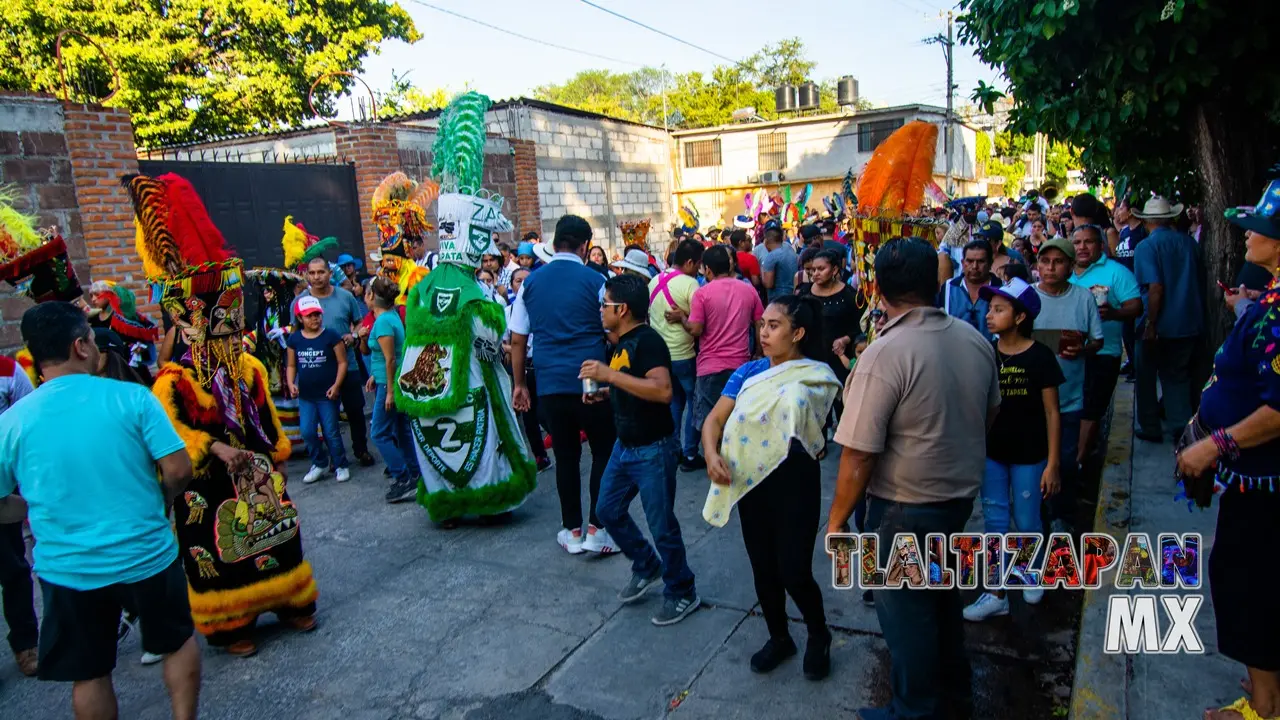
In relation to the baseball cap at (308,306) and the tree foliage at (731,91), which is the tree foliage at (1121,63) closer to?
the baseball cap at (308,306)

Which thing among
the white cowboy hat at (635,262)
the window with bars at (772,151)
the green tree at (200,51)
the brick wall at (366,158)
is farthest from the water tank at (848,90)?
the white cowboy hat at (635,262)

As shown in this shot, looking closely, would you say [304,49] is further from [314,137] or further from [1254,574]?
[1254,574]

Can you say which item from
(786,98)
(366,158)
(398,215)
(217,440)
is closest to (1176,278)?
(217,440)

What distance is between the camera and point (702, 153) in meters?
30.5

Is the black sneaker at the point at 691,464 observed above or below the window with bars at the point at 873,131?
below

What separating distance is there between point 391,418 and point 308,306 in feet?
3.93

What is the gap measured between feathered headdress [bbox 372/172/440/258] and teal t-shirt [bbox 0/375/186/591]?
6.24 m

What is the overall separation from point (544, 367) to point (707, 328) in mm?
1553

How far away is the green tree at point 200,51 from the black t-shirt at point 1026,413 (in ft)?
57.0

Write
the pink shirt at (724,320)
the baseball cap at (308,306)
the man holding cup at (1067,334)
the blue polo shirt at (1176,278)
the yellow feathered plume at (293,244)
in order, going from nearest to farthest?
the man holding cup at (1067,334) → the blue polo shirt at (1176,278) → the pink shirt at (724,320) → the baseball cap at (308,306) → the yellow feathered plume at (293,244)

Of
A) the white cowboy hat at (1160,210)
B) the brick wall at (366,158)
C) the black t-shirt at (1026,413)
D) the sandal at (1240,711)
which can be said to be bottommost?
the sandal at (1240,711)

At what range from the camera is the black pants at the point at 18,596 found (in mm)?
3717

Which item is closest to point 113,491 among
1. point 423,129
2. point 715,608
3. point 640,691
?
point 640,691

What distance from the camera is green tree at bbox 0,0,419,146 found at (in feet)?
51.8
